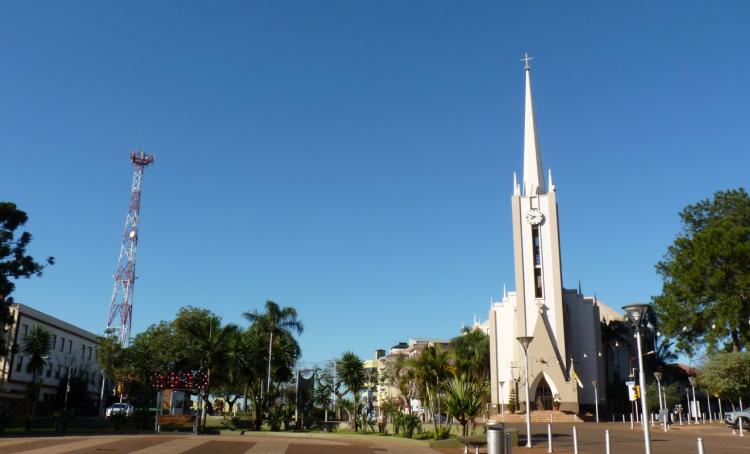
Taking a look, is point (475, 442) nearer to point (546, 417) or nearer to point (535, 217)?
point (546, 417)

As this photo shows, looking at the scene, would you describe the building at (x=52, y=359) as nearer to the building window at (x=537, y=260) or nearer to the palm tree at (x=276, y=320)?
the palm tree at (x=276, y=320)

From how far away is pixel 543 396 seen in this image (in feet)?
233

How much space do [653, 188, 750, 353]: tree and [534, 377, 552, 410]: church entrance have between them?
71.4ft

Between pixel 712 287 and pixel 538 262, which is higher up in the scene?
pixel 538 262

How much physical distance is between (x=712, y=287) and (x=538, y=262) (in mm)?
28051

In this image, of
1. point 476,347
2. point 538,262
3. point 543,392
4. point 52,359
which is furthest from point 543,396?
point 52,359

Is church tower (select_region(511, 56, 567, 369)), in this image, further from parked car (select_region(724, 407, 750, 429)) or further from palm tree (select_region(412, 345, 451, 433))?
palm tree (select_region(412, 345, 451, 433))

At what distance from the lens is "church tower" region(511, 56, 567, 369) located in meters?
71.9

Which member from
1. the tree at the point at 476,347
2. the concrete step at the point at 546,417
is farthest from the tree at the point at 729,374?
the tree at the point at 476,347

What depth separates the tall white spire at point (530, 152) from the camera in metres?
79.9

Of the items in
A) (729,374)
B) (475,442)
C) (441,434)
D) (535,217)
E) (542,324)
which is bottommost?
(441,434)

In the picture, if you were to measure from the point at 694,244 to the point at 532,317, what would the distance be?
26.5m

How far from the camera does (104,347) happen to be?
6519cm

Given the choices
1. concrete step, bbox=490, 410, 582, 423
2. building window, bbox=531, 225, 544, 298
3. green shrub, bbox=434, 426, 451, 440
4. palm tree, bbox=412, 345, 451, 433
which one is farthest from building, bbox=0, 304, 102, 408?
building window, bbox=531, 225, 544, 298
